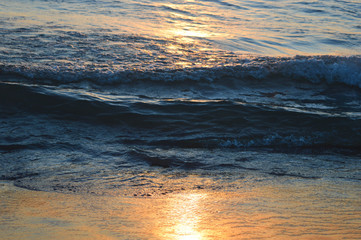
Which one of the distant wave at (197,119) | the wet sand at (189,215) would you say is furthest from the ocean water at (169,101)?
the wet sand at (189,215)

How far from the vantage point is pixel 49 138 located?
4512 mm

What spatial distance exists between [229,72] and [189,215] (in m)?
5.72

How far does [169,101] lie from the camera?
246 inches

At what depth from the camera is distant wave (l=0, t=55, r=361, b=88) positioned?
6.89 metres

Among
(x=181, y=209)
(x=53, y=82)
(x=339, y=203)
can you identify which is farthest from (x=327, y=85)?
(x=181, y=209)

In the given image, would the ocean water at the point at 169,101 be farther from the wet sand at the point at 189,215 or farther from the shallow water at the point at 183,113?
the wet sand at the point at 189,215

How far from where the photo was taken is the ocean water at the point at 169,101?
3662mm

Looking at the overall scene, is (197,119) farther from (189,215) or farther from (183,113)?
(189,215)

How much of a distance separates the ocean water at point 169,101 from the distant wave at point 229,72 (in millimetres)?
27

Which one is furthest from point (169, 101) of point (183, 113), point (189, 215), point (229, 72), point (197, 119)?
point (189, 215)

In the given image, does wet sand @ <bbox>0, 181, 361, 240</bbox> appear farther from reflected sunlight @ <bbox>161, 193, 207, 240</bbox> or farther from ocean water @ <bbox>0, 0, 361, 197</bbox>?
ocean water @ <bbox>0, 0, 361, 197</bbox>

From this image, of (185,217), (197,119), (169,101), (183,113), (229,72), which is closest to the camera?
(185,217)

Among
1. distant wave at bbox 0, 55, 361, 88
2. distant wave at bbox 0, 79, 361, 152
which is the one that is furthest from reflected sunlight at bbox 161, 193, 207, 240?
distant wave at bbox 0, 55, 361, 88

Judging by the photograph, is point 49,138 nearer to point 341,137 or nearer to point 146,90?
point 146,90
